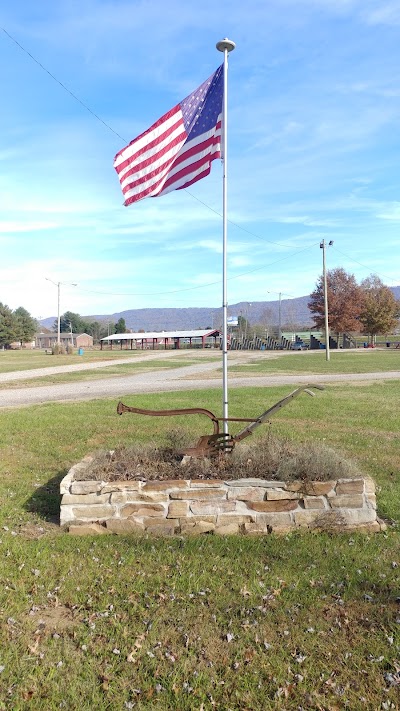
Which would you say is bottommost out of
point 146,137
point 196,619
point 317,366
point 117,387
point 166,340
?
point 196,619

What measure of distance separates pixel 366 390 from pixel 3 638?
14.5 m

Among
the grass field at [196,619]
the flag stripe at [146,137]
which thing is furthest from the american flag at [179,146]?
the grass field at [196,619]

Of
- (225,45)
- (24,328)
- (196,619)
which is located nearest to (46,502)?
(196,619)

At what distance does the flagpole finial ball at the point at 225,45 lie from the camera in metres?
5.59

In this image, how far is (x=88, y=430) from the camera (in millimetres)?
9586

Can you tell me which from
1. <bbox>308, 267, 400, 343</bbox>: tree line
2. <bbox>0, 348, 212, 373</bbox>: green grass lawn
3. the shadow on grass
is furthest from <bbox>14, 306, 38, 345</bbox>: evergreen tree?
the shadow on grass

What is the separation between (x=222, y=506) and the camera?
4586mm

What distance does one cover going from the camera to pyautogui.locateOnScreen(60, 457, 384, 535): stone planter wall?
4.57 meters

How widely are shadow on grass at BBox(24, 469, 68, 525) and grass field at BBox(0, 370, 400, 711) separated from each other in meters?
0.03

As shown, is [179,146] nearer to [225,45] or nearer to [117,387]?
[225,45]

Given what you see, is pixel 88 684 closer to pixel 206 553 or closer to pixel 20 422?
pixel 206 553

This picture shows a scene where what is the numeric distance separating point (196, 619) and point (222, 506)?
54.3 inches

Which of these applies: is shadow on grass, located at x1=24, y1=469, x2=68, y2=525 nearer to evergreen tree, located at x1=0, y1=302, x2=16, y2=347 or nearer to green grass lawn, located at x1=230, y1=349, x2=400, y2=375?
green grass lawn, located at x1=230, y1=349, x2=400, y2=375

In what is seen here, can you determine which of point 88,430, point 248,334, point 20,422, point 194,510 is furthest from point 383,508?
point 248,334
